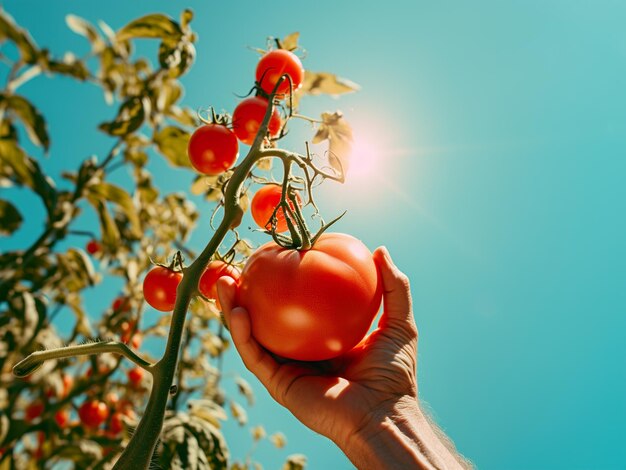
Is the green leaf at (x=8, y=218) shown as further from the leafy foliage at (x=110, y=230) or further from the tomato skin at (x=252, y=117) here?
the tomato skin at (x=252, y=117)

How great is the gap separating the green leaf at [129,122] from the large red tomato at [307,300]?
1046 mm

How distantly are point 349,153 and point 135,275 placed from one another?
1.40 metres

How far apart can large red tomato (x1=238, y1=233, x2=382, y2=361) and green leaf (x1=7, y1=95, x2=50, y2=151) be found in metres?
1.47

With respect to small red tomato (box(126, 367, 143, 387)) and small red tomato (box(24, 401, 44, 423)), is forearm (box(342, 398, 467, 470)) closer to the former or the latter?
small red tomato (box(126, 367, 143, 387))

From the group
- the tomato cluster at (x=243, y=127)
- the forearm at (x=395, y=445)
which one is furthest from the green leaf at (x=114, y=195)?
the forearm at (x=395, y=445)

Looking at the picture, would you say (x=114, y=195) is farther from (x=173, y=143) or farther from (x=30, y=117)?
(x=30, y=117)

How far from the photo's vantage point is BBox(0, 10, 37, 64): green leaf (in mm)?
1850

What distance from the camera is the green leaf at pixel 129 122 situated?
1.72 meters

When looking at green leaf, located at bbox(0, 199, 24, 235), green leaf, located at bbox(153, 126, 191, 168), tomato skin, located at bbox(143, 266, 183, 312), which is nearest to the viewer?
tomato skin, located at bbox(143, 266, 183, 312)

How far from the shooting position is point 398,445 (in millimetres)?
968

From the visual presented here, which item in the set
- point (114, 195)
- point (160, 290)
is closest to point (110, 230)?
point (114, 195)

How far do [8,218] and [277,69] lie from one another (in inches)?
66.3

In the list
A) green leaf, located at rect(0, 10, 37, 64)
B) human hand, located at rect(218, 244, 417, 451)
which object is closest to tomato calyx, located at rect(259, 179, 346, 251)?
A: human hand, located at rect(218, 244, 417, 451)

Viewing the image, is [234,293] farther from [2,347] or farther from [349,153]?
[2,347]
